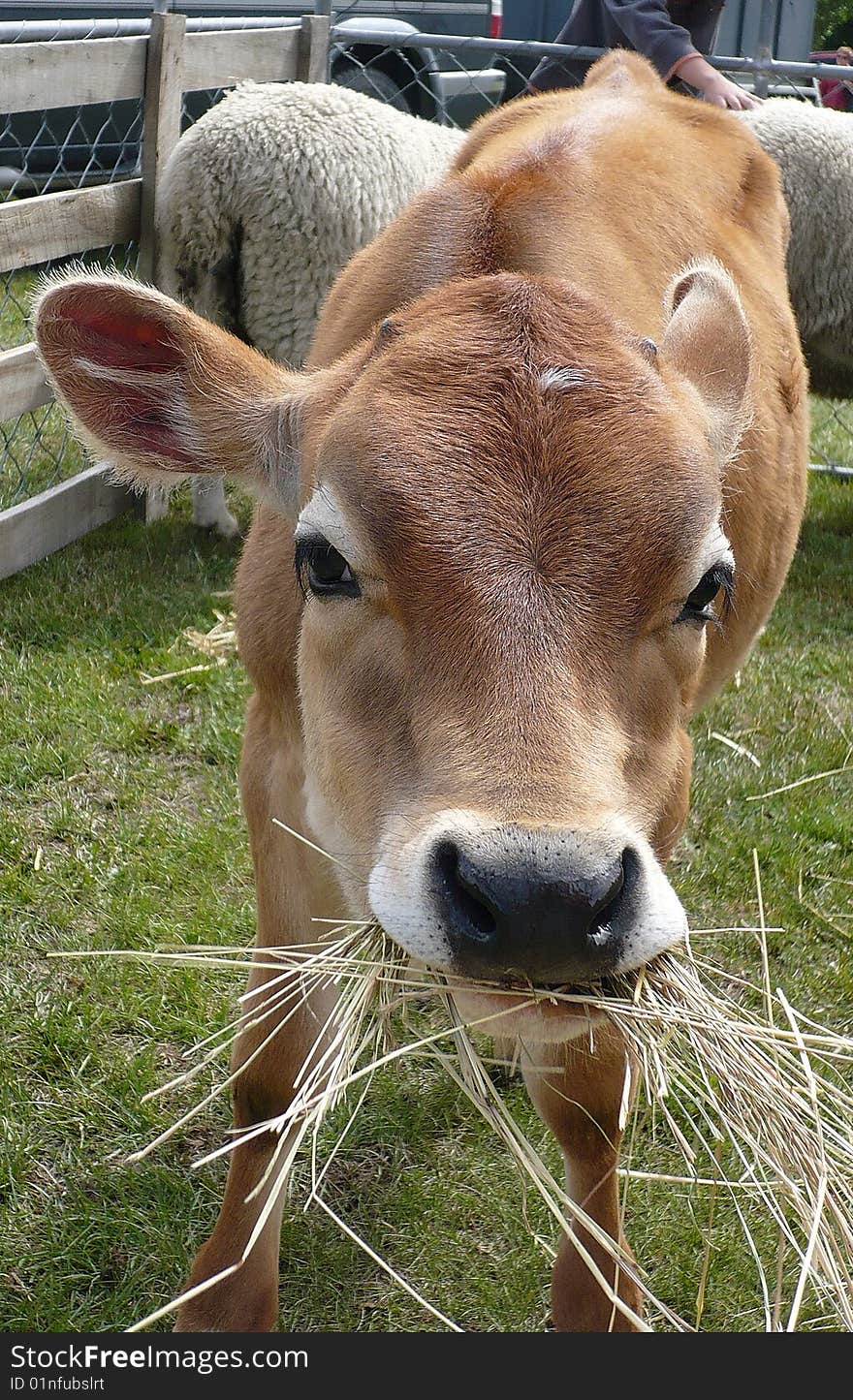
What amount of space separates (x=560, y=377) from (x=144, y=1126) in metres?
2.17

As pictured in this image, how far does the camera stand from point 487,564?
6.53 ft

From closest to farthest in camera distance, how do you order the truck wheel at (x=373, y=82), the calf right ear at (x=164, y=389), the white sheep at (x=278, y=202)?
the calf right ear at (x=164, y=389) < the white sheep at (x=278, y=202) < the truck wheel at (x=373, y=82)

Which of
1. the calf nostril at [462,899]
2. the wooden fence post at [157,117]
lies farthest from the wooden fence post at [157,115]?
the calf nostril at [462,899]

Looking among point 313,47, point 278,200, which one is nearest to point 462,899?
point 278,200

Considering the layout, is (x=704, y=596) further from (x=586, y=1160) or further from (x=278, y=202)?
(x=278, y=202)

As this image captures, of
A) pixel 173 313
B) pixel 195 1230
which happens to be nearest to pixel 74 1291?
pixel 195 1230

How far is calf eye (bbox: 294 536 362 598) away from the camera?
2.20 m

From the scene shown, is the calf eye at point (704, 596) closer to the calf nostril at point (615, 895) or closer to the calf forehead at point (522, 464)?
the calf forehead at point (522, 464)

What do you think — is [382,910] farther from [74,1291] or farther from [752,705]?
[752,705]

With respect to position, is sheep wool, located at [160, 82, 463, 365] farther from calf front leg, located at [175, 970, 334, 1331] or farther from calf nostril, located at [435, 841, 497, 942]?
calf nostril, located at [435, 841, 497, 942]

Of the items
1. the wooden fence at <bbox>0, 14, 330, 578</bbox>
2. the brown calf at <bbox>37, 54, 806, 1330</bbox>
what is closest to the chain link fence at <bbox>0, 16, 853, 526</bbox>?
the wooden fence at <bbox>0, 14, 330, 578</bbox>

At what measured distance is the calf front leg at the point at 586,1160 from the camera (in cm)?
289

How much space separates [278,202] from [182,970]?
394cm

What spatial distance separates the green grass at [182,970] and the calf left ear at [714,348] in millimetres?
1812
